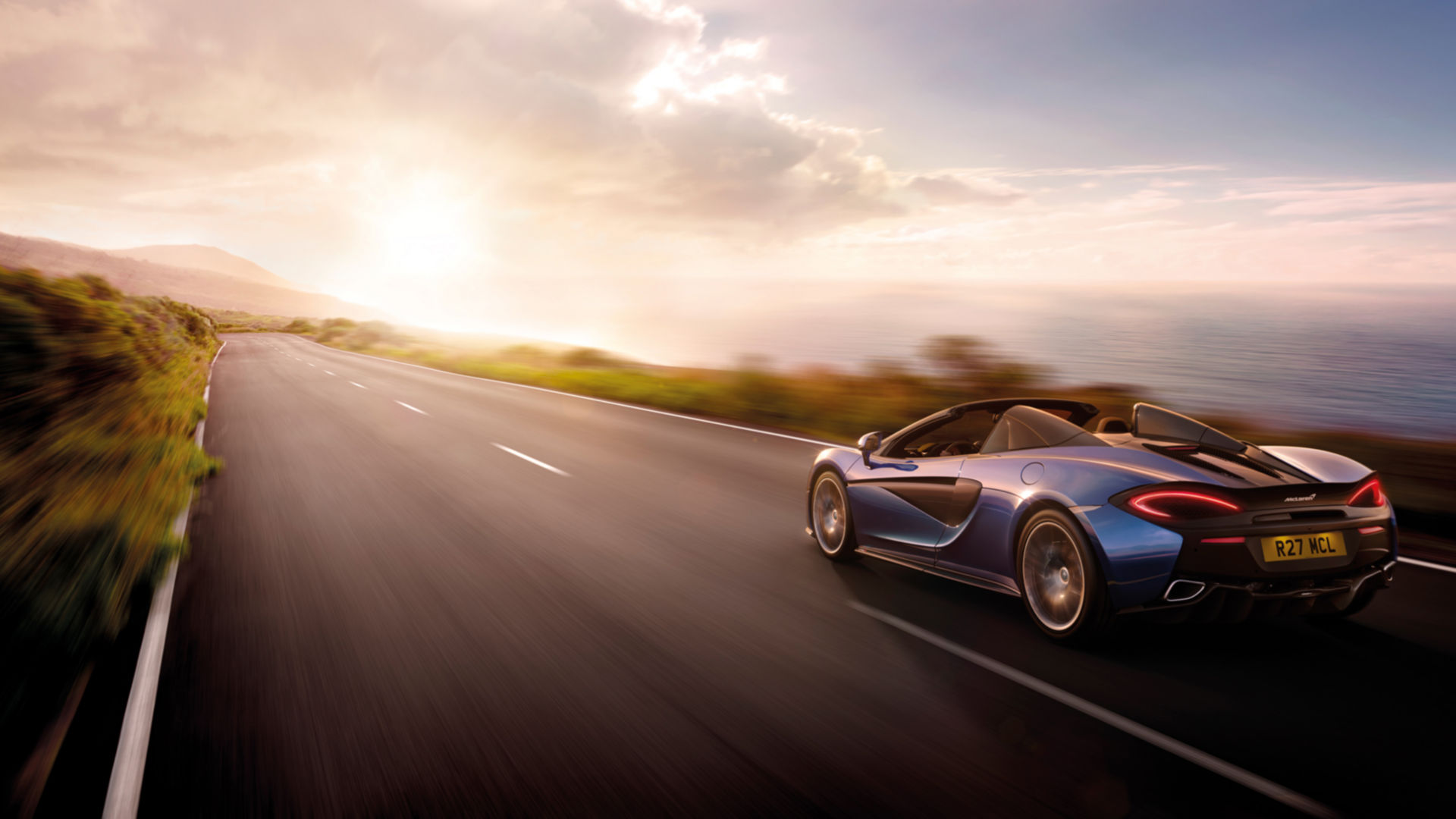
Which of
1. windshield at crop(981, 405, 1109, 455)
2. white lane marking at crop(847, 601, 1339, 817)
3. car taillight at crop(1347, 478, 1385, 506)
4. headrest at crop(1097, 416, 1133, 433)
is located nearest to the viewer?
white lane marking at crop(847, 601, 1339, 817)

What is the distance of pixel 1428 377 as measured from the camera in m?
10.1

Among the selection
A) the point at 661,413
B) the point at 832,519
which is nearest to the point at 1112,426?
the point at 832,519

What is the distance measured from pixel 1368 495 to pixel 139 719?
577cm

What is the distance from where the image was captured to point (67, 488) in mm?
4594

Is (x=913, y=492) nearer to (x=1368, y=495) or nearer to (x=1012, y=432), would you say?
(x=1012, y=432)

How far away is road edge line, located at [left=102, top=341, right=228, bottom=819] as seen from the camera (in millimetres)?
2818

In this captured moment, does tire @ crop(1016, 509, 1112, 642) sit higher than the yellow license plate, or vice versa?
the yellow license plate

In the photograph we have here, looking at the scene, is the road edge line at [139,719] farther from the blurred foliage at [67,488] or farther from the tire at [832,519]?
the tire at [832,519]

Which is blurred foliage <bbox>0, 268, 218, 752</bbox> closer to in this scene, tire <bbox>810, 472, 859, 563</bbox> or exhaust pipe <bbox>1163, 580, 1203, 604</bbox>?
tire <bbox>810, 472, 859, 563</bbox>

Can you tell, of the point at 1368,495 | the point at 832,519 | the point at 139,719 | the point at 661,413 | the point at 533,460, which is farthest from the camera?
the point at 661,413

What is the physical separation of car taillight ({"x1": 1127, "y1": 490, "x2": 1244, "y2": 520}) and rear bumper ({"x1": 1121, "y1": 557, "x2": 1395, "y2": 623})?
30 cm

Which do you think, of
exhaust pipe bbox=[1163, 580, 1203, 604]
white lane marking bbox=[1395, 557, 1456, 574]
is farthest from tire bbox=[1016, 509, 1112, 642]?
white lane marking bbox=[1395, 557, 1456, 574]

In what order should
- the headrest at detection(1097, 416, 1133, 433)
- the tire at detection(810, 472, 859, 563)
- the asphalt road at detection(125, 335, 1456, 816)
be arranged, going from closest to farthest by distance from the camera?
the asphalt road at detection(125, 335, 1456, 816)
the headrest at detection(1097, 416, 1133, 433)
the tire at detection(810, 472, 859, 563)

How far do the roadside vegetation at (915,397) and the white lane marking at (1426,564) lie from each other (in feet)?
1.71
